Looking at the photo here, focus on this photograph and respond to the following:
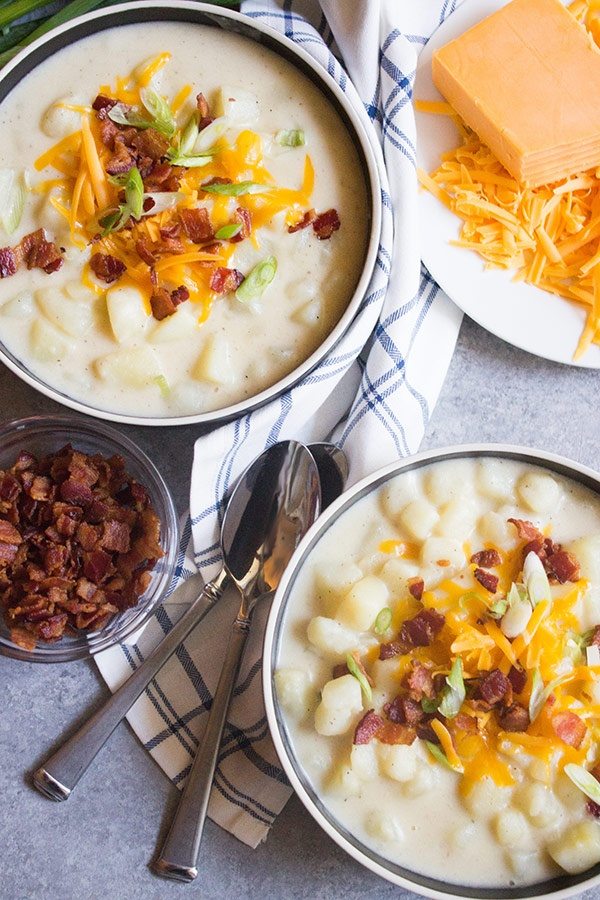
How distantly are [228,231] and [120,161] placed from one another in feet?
1.00

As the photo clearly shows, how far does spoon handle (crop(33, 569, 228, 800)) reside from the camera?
99.3 inches

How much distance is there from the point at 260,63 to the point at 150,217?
0.50 meters

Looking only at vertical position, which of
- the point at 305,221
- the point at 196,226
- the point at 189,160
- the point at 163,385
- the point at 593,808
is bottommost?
the point at 593,808

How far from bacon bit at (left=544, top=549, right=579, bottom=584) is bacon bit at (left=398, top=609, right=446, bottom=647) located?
27cm

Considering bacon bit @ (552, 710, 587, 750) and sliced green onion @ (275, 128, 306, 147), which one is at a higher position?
sliced green onion @ (275, 128, 306, 147)

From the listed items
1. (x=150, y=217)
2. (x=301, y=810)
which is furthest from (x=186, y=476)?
(x=301, y=810)

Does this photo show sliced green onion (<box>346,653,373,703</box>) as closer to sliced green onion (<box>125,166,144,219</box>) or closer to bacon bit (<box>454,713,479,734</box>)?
bacon bit (<box>454,713,479,734</box>)

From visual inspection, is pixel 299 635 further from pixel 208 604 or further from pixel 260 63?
pixel 260 63

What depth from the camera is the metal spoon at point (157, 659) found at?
253 cm

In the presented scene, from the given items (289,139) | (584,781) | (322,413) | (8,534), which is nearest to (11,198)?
(289,139)

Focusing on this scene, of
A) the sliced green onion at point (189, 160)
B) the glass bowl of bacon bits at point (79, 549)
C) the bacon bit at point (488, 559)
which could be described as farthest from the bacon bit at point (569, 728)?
the sliced green onion at point (189, 160)

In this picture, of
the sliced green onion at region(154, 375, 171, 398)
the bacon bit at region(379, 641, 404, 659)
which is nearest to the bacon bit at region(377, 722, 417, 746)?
the bacon bit at region(379, 641, 404, 659)

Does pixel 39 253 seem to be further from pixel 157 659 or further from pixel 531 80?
pixel 531 80

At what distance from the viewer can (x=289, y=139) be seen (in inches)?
97.1
